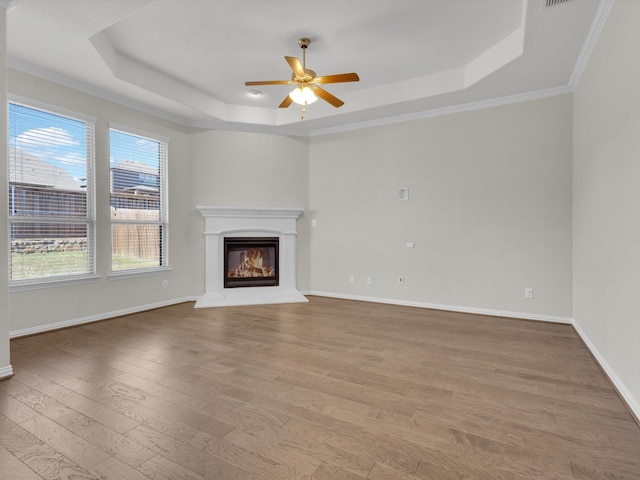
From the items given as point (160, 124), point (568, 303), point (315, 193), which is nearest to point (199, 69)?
point (160, 124)

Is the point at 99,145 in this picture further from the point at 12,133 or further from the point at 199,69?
the point at 199,69

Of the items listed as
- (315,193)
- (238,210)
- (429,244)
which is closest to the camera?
(429,244)

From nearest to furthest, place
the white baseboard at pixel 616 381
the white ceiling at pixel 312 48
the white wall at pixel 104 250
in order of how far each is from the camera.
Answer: the white baseboard at pixel 616 381 < the white ceiling at pixel 312 48 < the white wall at pixel 104 250

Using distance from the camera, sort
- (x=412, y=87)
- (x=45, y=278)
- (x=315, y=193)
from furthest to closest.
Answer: (x=315, y=193) → (x=412, y=87) → (x=45, y=278)

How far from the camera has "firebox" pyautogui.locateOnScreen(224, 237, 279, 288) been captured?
5.73m

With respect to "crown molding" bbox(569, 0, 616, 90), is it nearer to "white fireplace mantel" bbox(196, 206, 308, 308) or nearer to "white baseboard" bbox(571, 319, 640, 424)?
"white baseboard" bbox(571, 319, 640, 424)

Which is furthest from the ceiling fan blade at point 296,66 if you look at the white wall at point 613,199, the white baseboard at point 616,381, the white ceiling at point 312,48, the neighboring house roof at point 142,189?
the white baseboard at point 616,381

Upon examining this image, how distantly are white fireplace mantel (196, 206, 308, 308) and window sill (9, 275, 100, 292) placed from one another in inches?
61.2

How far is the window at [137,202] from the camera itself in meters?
4.59

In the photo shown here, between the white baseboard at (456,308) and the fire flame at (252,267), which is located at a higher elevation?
the fire flame at (252,267)

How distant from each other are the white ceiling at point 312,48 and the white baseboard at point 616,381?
2885mm

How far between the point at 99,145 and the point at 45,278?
1747 mm

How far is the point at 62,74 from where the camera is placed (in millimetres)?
3906

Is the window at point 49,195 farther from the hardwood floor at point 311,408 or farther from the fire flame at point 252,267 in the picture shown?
the fire flame at point 252,267
